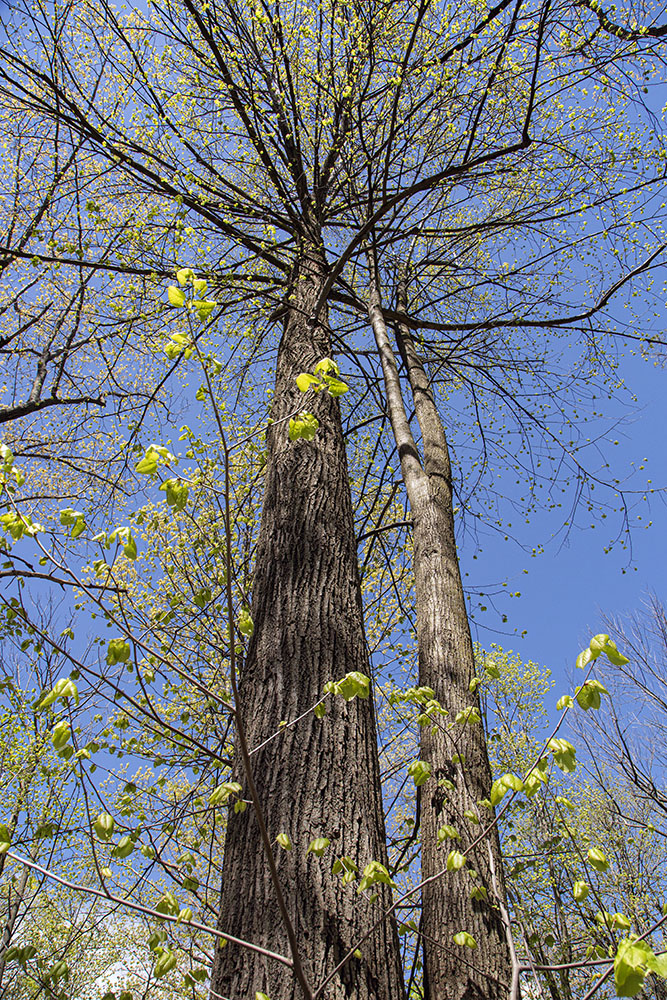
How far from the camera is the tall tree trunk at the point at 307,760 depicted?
1369 millimetres

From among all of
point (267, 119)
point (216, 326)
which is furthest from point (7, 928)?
point (267, 119)

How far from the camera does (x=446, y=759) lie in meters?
2.64

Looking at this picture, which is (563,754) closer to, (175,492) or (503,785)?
(503,785)

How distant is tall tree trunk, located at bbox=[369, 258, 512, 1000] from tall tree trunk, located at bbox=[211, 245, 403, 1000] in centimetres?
27

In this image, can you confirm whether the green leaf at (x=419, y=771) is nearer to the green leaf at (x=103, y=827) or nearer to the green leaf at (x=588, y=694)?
the green leaf at (x=588, y=694)

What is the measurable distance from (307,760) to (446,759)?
3.91ft

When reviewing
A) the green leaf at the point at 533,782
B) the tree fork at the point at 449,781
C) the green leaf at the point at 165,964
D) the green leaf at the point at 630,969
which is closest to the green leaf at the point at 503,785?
the green leaf at the point at 533,782

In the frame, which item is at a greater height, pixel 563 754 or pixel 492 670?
pixel 492 670

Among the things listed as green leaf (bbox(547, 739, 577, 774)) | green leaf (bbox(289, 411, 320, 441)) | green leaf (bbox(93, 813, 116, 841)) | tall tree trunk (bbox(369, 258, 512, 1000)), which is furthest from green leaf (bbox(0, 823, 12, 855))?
green leaf (bbox(547, 739, 577, 774))

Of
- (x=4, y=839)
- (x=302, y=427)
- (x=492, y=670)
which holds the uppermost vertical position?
(x=302, y=427)

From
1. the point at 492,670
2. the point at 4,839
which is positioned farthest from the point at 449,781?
the point at 4,839

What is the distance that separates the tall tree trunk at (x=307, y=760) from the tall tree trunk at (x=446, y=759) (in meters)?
0.27

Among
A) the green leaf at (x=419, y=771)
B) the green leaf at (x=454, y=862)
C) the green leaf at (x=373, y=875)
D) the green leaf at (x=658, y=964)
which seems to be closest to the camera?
the green leaf at (x=658, y=964)

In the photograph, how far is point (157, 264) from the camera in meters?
4.28
